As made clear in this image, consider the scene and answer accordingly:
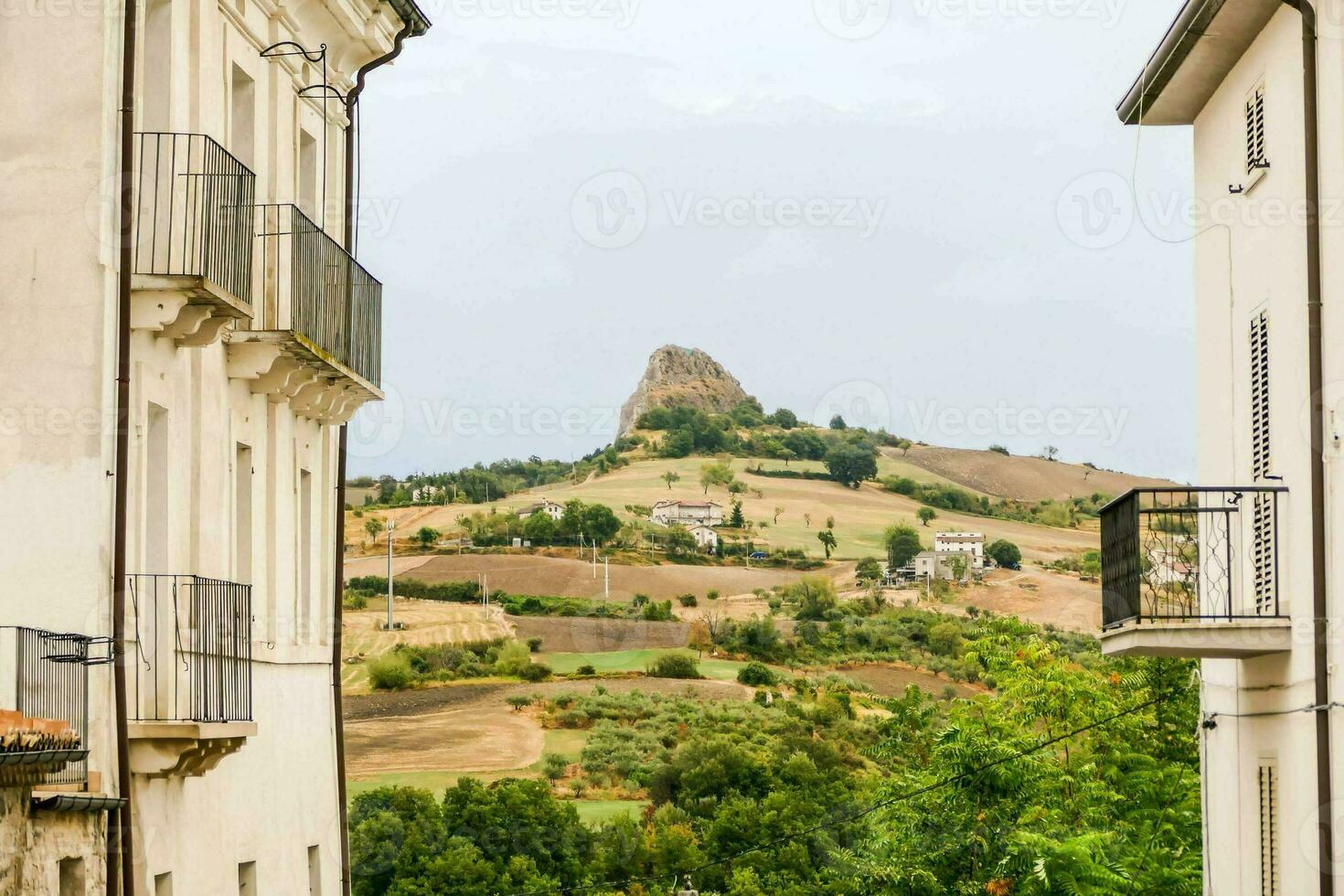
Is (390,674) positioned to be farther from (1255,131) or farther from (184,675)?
(184,675)

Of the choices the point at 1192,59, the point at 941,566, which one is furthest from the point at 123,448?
the point at 941,566

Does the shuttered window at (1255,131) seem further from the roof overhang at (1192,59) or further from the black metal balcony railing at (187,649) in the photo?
the black metal balcony railing at (187,649)

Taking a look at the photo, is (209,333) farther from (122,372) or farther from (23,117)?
(23,117)

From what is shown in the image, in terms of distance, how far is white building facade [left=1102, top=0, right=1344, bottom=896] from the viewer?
15281mm

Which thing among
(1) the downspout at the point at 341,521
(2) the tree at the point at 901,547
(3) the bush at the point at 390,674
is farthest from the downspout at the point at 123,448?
(2) the tree at the point at 901,547

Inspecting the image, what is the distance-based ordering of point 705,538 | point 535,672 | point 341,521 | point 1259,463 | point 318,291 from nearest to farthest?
point 1259,463 < point 318,291 < point 341,521 < point 535,672 < point 705,538

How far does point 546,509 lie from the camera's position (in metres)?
186

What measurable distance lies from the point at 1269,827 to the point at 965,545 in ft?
549

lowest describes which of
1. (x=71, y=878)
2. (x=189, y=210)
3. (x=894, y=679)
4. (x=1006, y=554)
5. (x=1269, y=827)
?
(x=894, y=679)

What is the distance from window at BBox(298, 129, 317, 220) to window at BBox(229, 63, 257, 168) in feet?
6.33

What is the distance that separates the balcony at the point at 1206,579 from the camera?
52.8 ft

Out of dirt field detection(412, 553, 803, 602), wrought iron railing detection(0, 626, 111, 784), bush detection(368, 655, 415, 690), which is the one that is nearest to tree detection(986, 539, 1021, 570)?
dirt field detection(412, 553, 803, 602)

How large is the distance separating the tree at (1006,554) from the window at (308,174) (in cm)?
16339

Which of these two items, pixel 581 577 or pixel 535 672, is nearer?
pixel 535 672
